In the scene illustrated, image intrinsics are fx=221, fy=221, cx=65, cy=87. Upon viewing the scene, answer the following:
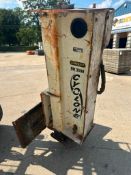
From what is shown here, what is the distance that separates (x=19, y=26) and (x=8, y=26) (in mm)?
2883

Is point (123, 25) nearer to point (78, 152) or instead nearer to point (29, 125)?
point (78, 152)

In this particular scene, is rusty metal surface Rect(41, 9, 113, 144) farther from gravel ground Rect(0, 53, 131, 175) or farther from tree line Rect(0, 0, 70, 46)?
tree line Rect(0, 0, 70, 46)

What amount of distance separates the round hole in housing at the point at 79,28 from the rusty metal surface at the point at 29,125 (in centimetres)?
141

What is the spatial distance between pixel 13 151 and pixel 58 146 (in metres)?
0.76

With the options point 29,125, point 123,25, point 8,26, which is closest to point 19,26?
point 8,26

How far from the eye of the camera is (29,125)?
10.9 feet

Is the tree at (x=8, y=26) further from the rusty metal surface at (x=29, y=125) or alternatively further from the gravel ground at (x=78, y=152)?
the rusty metal surface at (x=29, y=125)

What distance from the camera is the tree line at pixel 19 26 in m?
46.8

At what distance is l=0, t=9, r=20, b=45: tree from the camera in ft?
165

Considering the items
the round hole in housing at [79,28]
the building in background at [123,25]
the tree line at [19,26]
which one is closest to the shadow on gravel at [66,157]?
the round hole in housing at [79,28]

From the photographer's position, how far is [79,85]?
2818mm

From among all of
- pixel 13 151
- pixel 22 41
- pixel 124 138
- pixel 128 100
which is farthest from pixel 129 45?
pixel 22 41

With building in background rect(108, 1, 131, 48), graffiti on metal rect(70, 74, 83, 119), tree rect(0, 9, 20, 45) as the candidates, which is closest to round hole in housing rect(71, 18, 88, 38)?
graffiti on metal rect(70, 74, 83, 119)

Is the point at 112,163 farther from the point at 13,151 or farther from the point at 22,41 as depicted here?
the point at 22,41
